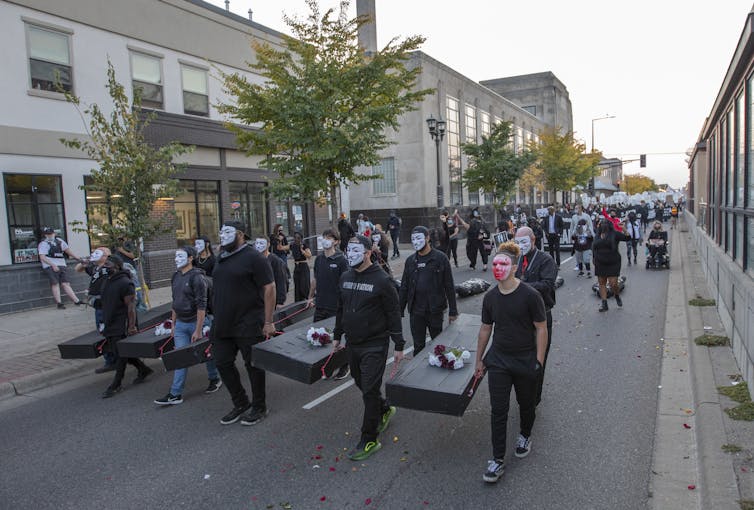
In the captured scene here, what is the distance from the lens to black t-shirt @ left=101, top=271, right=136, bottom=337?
21.9 feet

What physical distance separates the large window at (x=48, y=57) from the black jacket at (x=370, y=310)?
11089 mm

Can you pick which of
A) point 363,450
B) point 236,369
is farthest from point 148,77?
point 363,450

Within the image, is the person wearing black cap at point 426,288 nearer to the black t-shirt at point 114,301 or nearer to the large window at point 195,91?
the black t-shirt at point 114,301

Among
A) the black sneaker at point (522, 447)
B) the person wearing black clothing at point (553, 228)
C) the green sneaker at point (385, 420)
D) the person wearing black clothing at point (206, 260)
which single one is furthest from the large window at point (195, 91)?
the black sneaker at point (522, 447)

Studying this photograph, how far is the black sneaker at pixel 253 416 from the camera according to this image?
5520 millimetres

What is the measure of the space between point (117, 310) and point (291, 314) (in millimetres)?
2401

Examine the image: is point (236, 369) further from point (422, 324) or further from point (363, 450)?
point (422, 324)

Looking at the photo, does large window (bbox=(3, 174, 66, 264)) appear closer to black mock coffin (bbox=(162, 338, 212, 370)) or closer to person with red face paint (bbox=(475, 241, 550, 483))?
black mock coffin (bbox=(162, 338, 212, 370))

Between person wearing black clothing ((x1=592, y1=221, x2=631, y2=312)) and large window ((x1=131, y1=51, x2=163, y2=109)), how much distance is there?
1261 cm

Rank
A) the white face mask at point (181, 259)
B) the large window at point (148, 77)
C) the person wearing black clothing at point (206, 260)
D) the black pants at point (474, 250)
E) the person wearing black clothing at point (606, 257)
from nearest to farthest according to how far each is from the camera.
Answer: the white face mask at point (181, 259) < the person wearing black clothing at point (206, 260) < the person wearing black clothing at point (606, 257) < the large window at point (148, 77) < the black pants at point (474, 250)

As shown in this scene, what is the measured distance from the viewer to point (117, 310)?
22.1 feet

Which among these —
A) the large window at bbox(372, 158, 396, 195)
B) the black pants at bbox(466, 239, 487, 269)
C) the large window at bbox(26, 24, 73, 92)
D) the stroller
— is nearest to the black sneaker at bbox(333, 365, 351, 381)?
the large window at bbox(26, 24, 73, 92)

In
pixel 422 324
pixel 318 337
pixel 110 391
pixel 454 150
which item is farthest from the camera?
pixel 454 150

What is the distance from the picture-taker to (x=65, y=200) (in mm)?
13242
